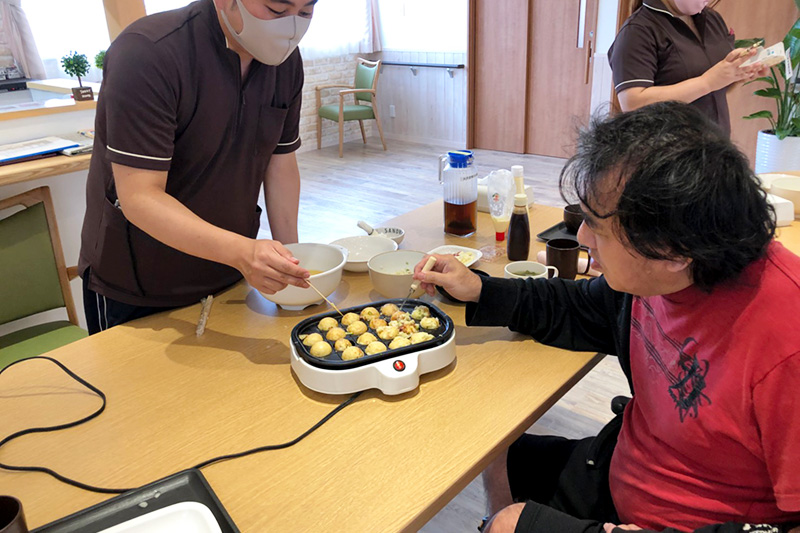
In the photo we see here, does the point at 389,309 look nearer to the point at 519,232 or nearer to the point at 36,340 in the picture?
the point at 519,232

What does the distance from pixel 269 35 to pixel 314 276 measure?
526mm

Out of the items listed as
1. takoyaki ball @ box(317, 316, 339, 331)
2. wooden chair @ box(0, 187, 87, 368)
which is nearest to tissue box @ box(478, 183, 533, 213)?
takoyaki ball @ box(317, 316, 339, 331)

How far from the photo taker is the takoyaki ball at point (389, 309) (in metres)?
1.30

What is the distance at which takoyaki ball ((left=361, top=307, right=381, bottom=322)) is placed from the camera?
128 cm

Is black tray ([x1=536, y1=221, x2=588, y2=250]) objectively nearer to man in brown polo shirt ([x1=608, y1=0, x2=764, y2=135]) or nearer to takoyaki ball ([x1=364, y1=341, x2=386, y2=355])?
man in brown polo shirt ([x1=608, y1=0, x2=764, y2=135])

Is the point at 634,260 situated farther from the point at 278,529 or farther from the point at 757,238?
the point at 278,529

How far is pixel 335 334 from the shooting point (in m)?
1.21

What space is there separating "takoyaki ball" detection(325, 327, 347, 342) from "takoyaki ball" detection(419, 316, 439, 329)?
15cm

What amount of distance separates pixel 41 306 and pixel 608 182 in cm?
183

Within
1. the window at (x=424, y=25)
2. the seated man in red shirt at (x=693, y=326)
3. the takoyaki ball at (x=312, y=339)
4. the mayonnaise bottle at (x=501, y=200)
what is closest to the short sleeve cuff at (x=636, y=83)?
the mayonnaise bottle at (x=501, y=200)

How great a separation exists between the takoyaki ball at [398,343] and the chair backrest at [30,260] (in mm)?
1383

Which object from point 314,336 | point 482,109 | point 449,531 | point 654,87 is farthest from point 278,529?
point 482,109

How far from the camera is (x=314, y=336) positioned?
1.21m

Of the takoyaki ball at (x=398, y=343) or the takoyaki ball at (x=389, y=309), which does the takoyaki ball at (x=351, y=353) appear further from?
the takoyaki ball at (x=389, y=309)
